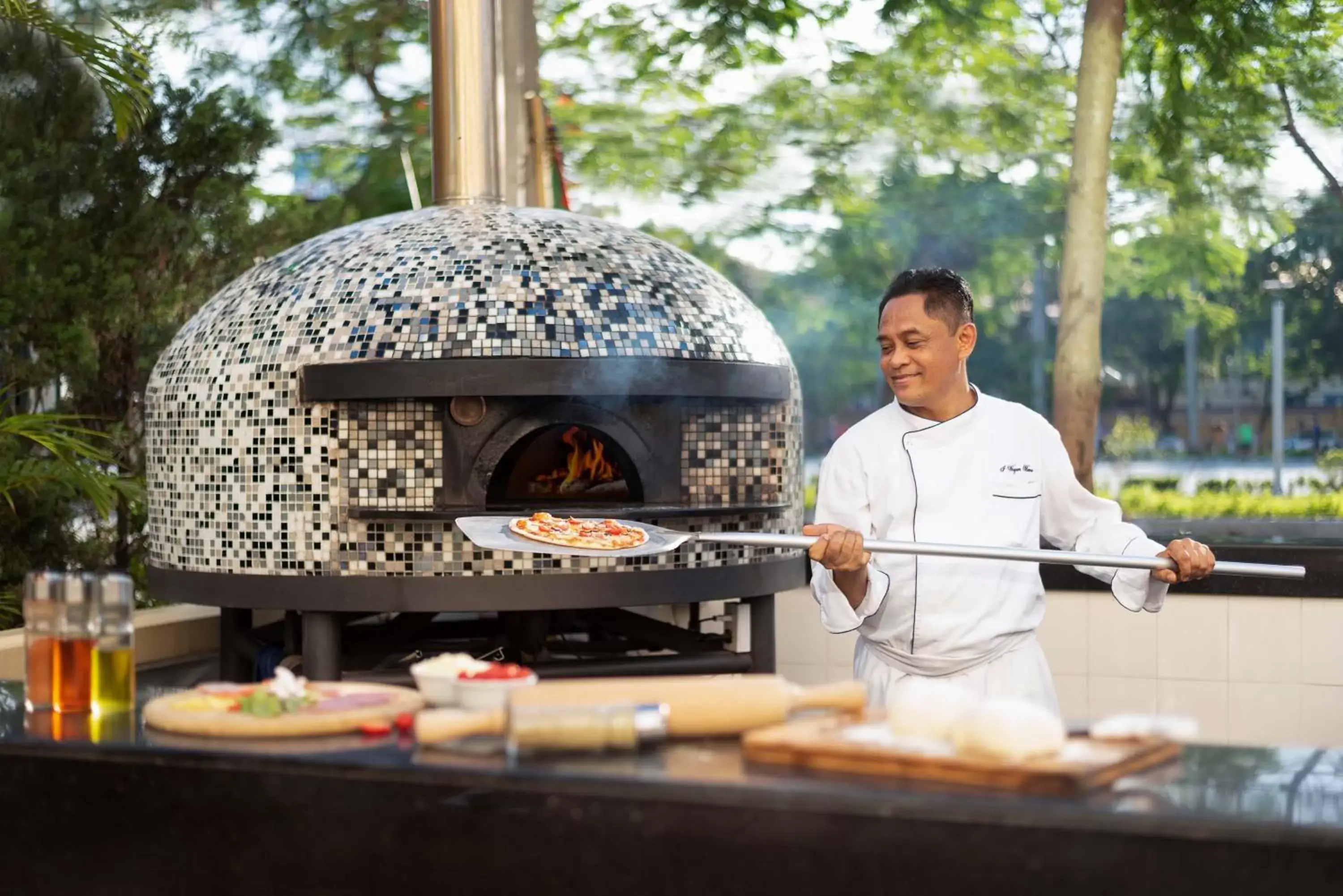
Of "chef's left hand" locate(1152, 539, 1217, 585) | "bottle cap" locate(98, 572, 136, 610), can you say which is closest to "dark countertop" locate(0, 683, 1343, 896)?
"bottle cap" locate(98, 572, 136, 610)

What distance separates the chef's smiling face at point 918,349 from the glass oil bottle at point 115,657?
4.95ft

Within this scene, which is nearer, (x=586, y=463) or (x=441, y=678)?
(x=441, y=678)

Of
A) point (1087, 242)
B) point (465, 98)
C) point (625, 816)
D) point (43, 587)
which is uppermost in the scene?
point (465, 98)

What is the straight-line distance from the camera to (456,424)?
365 centimetres

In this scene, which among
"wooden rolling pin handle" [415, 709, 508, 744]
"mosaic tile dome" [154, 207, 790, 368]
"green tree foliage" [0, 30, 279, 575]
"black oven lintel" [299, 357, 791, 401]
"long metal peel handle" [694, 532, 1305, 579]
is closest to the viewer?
"wooden rolling pin handle" [415, 709, 508, 744]

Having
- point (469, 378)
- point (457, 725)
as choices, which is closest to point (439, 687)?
point (457, 725)

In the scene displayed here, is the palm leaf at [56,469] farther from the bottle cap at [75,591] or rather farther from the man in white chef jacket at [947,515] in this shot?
the bottle cap at [75,591]

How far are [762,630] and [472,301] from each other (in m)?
1.24

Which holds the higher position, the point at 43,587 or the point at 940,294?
the point at 940,294

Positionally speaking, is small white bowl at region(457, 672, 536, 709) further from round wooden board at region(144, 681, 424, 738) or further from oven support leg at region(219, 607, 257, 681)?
oven support leg at region(219, 607, 257, 681)

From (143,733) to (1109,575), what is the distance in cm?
184

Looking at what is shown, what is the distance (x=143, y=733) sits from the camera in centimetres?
185

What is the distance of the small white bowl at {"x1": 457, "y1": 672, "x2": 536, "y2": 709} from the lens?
5.74 feet

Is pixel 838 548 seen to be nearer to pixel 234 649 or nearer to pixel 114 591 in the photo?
pixel 114 591
